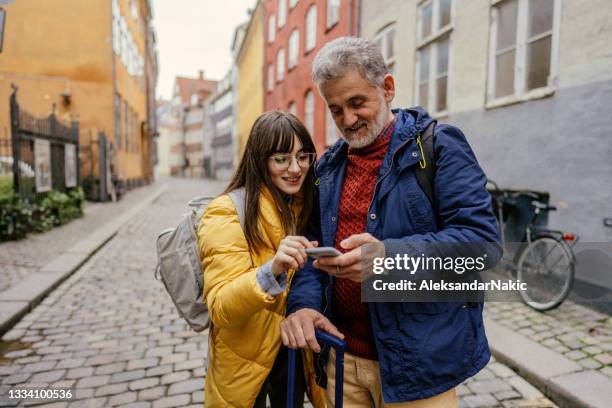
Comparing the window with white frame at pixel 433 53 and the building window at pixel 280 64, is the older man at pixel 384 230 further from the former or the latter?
the building window at pixel 280 64

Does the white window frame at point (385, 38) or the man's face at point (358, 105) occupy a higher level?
the white window frame at point (385, 38)

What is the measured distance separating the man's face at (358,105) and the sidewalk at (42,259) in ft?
13.6

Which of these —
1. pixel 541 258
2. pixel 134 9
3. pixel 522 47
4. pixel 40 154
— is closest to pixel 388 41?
pixel 522 47

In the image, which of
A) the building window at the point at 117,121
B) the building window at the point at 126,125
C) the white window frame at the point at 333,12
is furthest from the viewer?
the building window at the point at 126,125

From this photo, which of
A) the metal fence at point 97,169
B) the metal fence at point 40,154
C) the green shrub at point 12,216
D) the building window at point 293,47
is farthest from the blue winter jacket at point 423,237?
the building window at point 293,47

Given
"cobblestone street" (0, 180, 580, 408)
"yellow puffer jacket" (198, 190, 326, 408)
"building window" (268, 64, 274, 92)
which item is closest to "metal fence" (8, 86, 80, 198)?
"cobblestone street" (0, 180, 580, 408)

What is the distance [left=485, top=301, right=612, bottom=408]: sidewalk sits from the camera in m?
2.89

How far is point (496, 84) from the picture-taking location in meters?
6.15

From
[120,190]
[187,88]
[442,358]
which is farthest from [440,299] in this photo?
[187,88]

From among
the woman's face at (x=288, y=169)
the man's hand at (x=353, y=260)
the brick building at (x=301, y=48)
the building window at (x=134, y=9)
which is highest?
the building window at (x=134, y=9)

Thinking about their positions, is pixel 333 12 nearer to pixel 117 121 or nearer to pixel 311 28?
pixel 311 28

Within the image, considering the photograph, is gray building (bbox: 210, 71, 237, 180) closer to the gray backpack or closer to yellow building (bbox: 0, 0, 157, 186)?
yellow building (bbox: 0, 0, 157, 186)

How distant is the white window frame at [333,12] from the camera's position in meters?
13.3

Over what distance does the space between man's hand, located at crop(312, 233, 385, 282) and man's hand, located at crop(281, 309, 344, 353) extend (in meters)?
0.28
